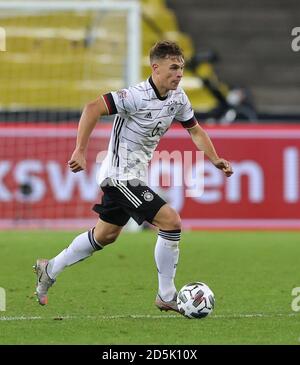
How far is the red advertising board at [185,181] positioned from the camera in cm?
1531

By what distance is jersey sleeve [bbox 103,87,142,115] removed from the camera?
7.48 meters

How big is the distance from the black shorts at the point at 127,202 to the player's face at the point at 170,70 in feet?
2.48

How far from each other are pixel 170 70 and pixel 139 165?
761 mm

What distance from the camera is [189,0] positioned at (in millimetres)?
23031

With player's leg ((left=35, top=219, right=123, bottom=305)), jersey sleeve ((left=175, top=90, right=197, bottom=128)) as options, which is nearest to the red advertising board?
jersey sleeve ((left=175, top=90, right=197, bottom=128))

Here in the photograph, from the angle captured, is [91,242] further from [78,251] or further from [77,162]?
[77,162]

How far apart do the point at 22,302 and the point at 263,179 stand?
7.90m

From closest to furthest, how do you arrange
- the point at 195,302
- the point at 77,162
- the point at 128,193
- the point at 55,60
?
the point at 77,162 → the point at 195,302 → the point at 128,193 → the point at 55,60

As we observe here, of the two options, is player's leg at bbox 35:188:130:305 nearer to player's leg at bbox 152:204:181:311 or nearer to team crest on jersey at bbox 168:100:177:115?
player's leg at bbox 152:204:181:311

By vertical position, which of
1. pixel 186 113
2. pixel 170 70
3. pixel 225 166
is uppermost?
pixel 170 70

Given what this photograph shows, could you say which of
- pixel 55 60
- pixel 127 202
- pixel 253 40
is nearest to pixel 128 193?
pixel 127 202

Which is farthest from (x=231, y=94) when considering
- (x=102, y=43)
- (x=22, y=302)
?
(x=22, y=302)

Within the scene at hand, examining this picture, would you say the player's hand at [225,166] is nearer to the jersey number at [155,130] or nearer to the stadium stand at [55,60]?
the jersey number at [155,130]

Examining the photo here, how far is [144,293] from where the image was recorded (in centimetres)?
880
